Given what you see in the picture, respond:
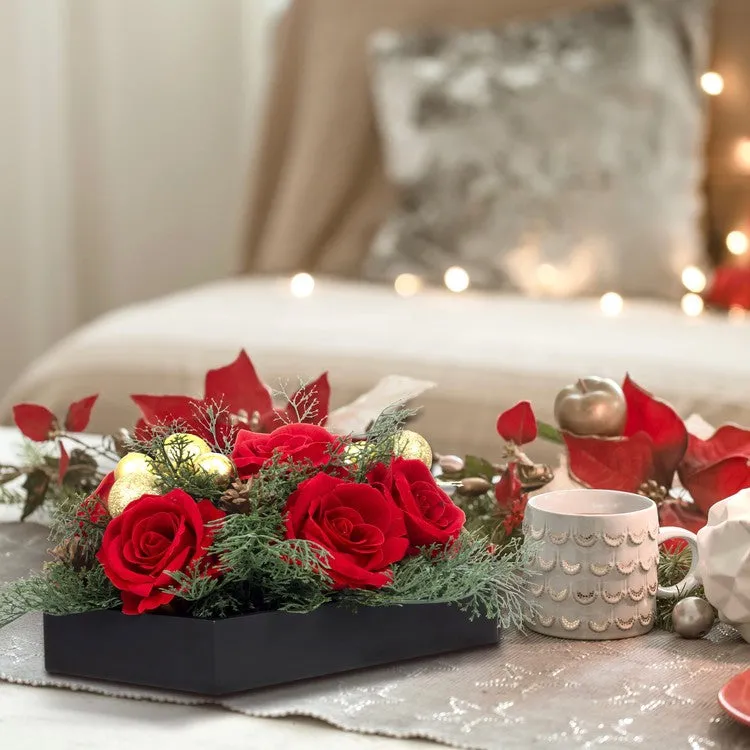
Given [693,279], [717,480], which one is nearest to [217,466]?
[717,480]

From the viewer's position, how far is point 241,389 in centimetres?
90

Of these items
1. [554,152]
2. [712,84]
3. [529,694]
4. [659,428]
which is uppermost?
[712,84]

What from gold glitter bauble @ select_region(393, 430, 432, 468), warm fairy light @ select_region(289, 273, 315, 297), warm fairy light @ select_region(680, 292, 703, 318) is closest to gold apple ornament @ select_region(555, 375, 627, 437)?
gold glitter bauble @ select_region(393, 430, 432, 468)

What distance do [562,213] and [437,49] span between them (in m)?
0.38

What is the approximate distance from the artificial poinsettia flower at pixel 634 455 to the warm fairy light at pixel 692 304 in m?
1.12

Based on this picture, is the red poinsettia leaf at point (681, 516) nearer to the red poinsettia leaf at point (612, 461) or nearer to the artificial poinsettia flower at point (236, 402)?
the red poinsettia leaf at point (612, 461)

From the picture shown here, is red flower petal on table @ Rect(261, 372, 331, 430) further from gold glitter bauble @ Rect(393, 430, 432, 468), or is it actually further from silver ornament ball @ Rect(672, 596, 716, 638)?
silver ornament ball @ Rect(672, 596, 716, 638)

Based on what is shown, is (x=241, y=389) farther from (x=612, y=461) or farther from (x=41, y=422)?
(x=612, y=461)

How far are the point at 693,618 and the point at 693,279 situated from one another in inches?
52.7

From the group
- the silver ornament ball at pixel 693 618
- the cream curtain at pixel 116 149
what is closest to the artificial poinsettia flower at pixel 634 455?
the silver ornament ball at pixel 693 618

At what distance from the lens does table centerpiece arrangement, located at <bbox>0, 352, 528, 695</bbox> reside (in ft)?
2.06

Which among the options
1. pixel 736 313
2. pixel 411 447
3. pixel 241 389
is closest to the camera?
pixel 411 447

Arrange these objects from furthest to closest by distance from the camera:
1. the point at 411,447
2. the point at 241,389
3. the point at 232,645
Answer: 1. the point at 241,389
2. the point at 411,447
3. the point at 232,645

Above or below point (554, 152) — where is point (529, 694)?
below
